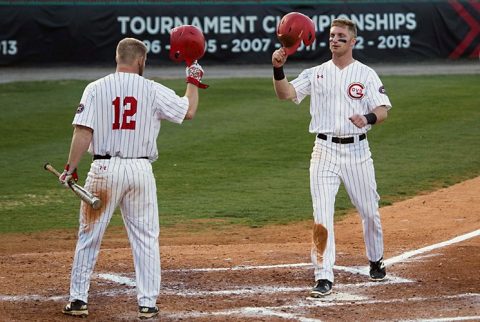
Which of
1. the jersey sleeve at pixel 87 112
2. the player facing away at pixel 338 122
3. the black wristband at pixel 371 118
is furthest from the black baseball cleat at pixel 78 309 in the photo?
the black wristband at pixel 371 118

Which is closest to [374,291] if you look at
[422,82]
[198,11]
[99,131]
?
[99,131]

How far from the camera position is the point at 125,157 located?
23.5 feet

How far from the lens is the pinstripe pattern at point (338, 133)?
802cm

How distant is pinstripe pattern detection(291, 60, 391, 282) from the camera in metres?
8.02

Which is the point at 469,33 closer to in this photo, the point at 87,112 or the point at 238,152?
the point at 238,152

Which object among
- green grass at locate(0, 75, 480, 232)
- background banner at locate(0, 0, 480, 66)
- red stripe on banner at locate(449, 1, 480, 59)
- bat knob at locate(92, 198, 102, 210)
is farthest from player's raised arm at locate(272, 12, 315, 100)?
red stripe on banner at locate(449, 1, 480, 59)

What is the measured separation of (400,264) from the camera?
8.84 m

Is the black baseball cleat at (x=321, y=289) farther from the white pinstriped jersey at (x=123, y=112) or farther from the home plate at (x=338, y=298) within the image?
the white pinstriped jersey at (x=123, y=112)

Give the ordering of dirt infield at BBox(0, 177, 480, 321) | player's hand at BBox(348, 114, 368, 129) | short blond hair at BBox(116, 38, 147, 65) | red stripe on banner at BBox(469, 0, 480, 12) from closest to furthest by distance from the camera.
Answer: short blond hair at BBox(116, 38, 147, 65) → dirt infield at BBox(0, 177, 480, 321) → player's hand at BBox(348, 114, 368, 129) → red stripe on banner at BBox(469, 0, 480, 12)

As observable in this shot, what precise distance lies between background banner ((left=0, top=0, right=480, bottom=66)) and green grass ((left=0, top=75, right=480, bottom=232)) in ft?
7.44

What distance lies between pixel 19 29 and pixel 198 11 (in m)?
4.06

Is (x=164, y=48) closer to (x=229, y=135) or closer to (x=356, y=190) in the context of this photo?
(x=229, y=135)

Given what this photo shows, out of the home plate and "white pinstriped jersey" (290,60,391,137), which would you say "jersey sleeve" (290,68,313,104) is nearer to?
"white pinstriped jersey" (290,60,391,137)

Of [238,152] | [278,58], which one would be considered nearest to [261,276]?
[278,58]
